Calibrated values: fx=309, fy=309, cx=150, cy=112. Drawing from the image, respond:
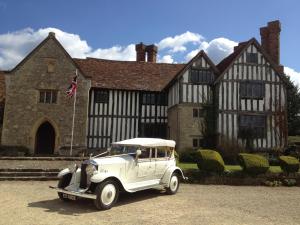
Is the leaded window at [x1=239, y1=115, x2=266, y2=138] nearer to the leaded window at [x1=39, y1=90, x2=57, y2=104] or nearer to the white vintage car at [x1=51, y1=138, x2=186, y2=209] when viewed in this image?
the white vintage car at [x1=51, y1=138, x2=186, y2=209]

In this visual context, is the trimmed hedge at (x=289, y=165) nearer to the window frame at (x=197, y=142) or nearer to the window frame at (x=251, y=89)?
the window frame at (x=197, y=142)

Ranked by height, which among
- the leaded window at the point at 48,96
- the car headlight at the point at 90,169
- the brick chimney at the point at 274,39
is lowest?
the car headlight at the point at 90,169

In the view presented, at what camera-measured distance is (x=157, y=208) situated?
7.96m

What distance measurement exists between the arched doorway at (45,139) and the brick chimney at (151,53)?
11.8m

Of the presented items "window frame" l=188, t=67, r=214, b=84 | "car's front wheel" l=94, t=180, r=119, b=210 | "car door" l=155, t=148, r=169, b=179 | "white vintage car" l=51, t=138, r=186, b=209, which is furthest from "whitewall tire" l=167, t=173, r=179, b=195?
"window frame" l=188, t=67, r=214, b=84

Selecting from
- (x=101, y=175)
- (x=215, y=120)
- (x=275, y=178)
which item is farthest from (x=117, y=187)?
(x=215, y=120)

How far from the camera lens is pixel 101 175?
777 cm

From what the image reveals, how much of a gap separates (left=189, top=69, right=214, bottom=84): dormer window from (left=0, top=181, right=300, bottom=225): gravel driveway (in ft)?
36.3

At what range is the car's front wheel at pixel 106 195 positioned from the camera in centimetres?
755

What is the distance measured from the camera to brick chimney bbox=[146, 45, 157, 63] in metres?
29.6

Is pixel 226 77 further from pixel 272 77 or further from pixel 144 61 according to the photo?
pixel 144 61

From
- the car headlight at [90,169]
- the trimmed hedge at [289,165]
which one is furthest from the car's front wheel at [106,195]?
the trimmed hedge at [289,165]

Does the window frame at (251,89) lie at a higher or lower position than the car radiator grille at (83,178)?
higher

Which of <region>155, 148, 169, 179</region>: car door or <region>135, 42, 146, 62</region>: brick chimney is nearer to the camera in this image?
<region>155, 148, 169, 179</region>: car door
